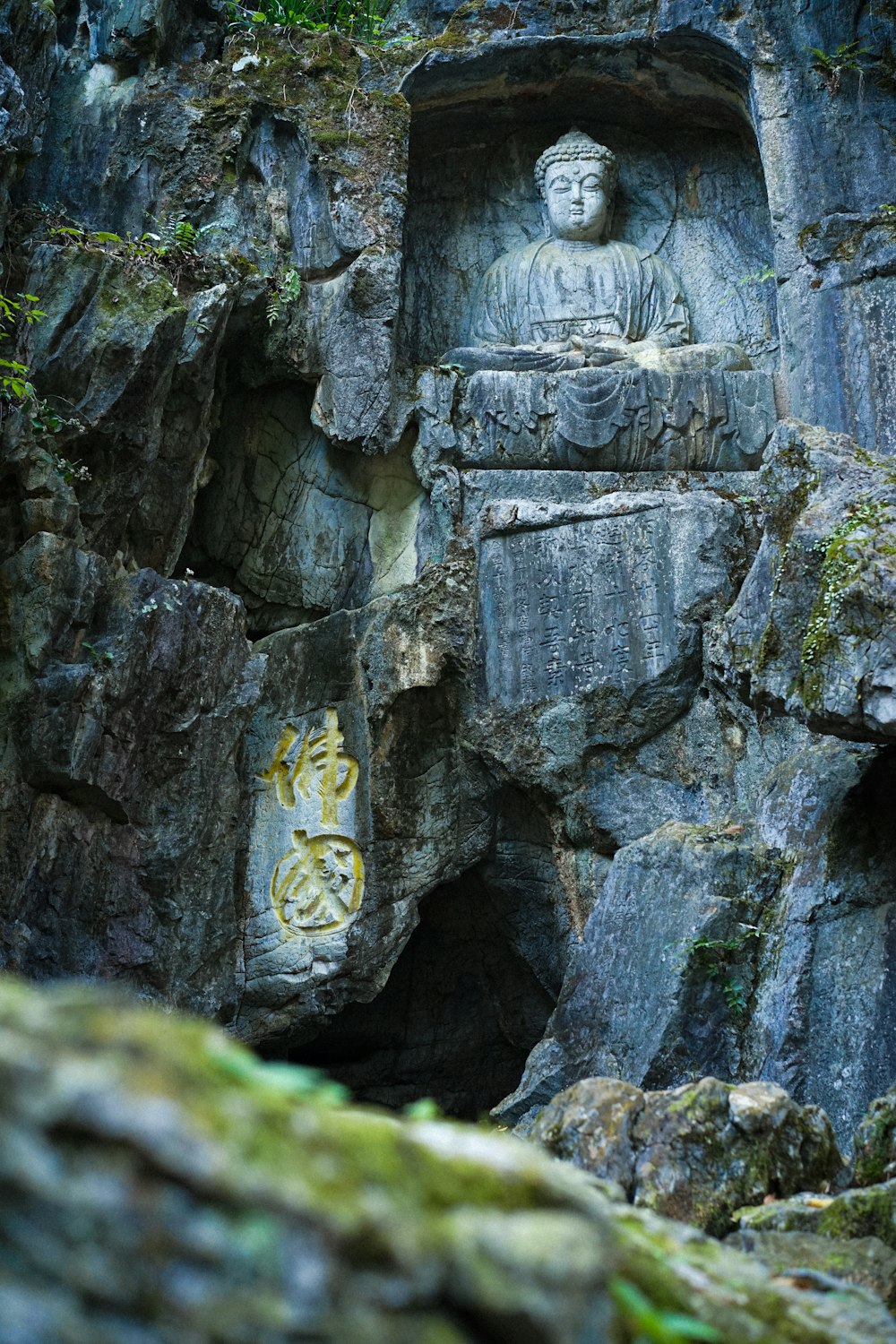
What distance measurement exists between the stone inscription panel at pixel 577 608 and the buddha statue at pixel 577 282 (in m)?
1.79

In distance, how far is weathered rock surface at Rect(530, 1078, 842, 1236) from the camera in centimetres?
479

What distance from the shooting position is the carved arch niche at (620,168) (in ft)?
35.4

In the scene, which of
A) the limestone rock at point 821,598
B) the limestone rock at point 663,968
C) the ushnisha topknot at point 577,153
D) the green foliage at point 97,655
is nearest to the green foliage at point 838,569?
the limestone rock at point 821,598

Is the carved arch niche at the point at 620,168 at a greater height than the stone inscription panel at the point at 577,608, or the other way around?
the carved arch niche at the point at 620,168

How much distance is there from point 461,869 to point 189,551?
112 inches

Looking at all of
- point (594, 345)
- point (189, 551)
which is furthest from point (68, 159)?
point (594, 345)

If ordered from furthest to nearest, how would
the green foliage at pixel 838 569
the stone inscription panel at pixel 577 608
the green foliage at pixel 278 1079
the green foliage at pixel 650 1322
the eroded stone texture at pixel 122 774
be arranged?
the stone inscription panel at pixel 577 608 → the eroded stone texture at pixel 122 774 → the green foliage at pixel 838 569 → the green foliage at pixel 650 1322 → the green foliage at pixel 278 1079

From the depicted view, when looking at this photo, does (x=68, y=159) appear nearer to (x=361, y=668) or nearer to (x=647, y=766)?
(x=361, y=668)

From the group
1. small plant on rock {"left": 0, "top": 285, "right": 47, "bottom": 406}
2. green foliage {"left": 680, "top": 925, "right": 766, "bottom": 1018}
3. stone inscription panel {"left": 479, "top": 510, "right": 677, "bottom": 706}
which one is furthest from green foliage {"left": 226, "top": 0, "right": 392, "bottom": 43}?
green foliage {"left": 680, "top": 925, "right": 766, "bottom": 1018}

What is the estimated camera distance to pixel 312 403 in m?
10.1

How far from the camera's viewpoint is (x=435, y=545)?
9828 mm

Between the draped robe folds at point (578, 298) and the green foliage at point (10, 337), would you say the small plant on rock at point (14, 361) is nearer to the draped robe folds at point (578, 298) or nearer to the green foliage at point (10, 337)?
the green foliage at point (10, 337)

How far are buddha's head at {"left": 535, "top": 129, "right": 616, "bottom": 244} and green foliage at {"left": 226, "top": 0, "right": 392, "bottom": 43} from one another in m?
1.45

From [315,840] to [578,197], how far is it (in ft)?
15.6
